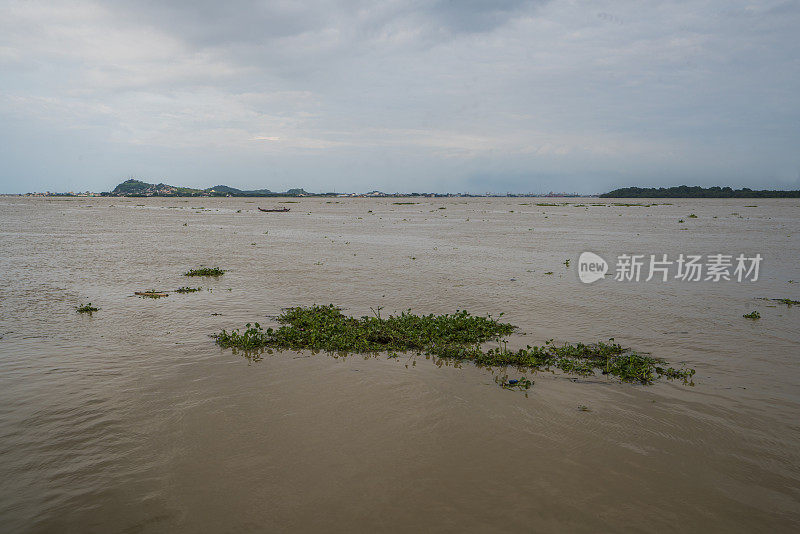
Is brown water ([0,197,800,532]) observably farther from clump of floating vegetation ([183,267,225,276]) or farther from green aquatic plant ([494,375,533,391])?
clump of floating vegetation ([183,267,225,276])

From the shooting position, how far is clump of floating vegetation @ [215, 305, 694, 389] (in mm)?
9875

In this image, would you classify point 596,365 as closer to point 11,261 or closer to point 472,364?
point 472,364

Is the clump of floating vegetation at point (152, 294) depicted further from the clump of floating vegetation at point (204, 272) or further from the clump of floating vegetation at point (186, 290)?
the clump of floating vegetation at point (204, 272)

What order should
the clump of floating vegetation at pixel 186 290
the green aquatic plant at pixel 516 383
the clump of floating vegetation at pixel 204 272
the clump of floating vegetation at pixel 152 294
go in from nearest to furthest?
1. the green aquatic plant at pixel 516 383
2. the clump of floating vegetation at pixel 152 294
3. the clump of floating vegetation at pixel 186 290
4. the clump of floating vegetation at pixel 204 272

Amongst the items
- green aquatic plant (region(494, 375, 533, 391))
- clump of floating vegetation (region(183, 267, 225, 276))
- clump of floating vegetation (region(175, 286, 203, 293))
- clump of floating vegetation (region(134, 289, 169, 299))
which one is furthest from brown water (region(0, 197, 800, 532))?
clump of floating vegetation (region(183, 267, 225, 276))

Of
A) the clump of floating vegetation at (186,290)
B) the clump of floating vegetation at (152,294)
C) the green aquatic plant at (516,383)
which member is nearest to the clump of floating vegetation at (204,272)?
the clump of floating vegetation at (186,290)

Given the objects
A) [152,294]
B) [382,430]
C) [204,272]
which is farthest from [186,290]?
[382,430]

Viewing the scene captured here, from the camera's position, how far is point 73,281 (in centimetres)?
1888

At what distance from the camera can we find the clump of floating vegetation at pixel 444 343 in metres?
9.88

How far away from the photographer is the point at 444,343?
11.4 metres

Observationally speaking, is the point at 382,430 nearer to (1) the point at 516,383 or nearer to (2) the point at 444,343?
(1) the point at 516,383

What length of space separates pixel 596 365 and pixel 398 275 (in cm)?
1220

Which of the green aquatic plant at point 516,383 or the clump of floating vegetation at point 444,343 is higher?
the clump of floating vegetation at point 444,343

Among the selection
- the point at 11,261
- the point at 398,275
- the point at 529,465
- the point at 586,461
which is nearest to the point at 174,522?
the point at 529,465
